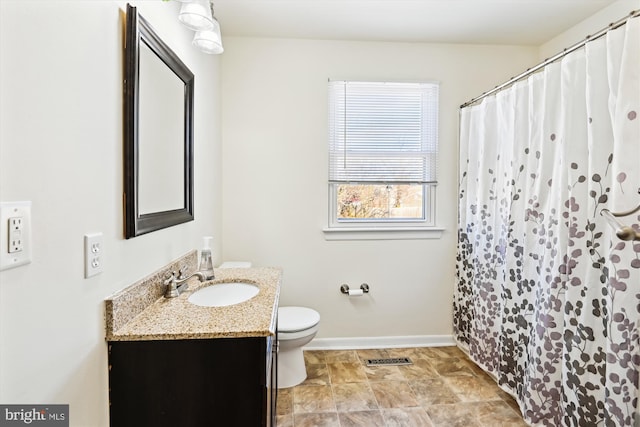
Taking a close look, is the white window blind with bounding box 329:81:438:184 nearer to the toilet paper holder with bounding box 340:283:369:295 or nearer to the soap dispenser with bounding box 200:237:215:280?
the toilet paper holder with bounding box 340:283:369:295

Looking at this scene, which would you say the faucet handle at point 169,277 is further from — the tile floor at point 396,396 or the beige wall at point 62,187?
the tile floor at point 396,396

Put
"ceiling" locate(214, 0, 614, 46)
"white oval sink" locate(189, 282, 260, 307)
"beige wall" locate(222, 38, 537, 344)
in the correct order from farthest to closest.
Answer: "beige wall" locate(222, 38, 537, 344) < "ceiling" locate(214, 0, 614, 46) < "white oval sink" locate(189, 282, 260, 307)

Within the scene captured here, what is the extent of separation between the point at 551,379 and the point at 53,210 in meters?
2.25

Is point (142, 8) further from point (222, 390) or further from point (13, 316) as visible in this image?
point (222, 390)

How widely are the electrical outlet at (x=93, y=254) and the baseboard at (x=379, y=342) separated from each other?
80.3 inches

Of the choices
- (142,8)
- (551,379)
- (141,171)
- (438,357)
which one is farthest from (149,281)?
(438,357)

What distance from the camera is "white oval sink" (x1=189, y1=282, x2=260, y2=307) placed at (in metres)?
1.56

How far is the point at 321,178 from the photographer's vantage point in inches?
106

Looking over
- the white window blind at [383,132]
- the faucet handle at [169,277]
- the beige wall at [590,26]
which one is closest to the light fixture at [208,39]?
the faucet handle at [169,277]

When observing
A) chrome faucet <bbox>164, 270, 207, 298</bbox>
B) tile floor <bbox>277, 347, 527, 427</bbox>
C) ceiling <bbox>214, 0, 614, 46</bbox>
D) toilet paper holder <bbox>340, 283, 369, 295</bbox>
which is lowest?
tile floor <bbox>277, 347, 527, 427</bbox>

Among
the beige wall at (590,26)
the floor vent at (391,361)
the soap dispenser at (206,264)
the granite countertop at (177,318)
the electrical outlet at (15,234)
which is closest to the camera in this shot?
the electrical outlet at (15,234)

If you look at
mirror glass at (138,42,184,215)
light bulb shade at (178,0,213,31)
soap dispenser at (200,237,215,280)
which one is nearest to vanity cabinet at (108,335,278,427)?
mirror glass at (138,42,184,215)

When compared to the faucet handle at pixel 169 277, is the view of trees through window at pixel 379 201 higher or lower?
higher

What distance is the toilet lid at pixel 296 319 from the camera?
6.86 ft
